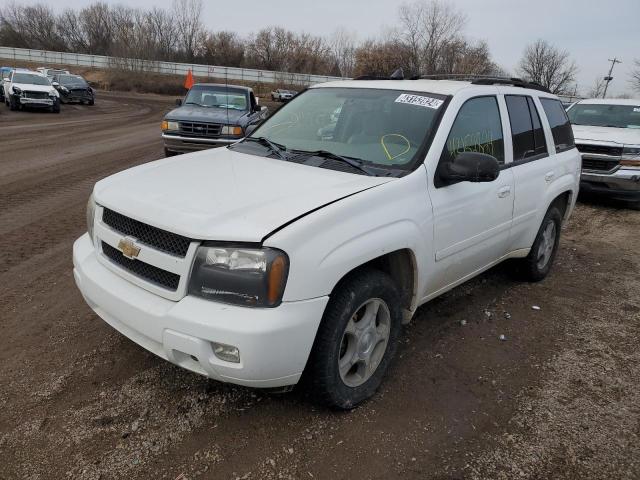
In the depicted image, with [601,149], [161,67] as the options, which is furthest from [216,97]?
[161,67]

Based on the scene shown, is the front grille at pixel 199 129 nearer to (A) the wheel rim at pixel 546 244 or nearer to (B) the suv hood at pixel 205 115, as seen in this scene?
(B) the suv hood at pixel 205 115

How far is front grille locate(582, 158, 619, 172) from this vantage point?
Result: 8.68 m

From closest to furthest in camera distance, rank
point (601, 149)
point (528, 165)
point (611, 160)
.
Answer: point (528, 165)
point (611, 160)
point (601, 149)

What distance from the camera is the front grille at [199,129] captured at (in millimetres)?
10273

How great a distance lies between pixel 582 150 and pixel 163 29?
79370 millimetres

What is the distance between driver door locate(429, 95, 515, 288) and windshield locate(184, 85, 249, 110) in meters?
8.65

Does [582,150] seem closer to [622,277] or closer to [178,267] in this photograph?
[622,277]

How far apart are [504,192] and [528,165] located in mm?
614

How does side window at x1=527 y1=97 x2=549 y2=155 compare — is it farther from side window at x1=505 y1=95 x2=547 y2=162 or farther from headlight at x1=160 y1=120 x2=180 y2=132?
headlight at x1=160 y1=120 x2=180 y2=132

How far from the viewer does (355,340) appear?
280 centimetres

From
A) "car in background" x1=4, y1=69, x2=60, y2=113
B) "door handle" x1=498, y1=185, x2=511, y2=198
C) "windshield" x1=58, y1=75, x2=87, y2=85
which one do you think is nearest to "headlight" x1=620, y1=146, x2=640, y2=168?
"door handle" x1=498, y1=185, x2=511, y2=198

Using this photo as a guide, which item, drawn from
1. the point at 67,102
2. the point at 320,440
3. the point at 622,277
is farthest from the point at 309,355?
the point at 67,102

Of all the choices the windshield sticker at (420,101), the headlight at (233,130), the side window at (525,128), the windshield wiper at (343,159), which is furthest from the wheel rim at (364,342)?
the headlight at (233,130)

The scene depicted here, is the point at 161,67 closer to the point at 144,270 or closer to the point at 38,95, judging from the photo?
the point at 38,95
